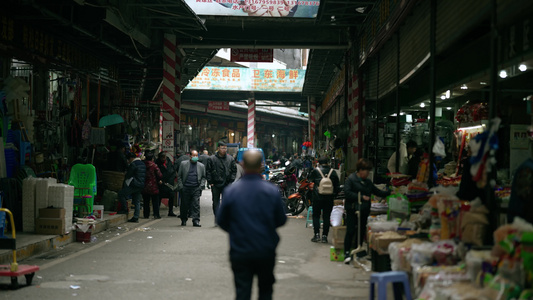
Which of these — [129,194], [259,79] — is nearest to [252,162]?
[129,194]

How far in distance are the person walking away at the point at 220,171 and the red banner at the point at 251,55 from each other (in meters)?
7.31

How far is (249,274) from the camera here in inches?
204

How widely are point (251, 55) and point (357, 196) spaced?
13223mm

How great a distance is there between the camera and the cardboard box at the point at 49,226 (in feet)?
38.8

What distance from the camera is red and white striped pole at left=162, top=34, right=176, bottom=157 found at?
782 inches

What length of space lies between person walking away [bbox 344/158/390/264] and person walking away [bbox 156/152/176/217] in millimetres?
8792

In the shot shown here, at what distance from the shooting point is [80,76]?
54.5 feet

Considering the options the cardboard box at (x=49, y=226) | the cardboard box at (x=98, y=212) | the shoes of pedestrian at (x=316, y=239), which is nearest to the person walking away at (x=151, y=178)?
the cardboard box at (x=98, y=212)

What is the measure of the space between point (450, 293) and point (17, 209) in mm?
9951

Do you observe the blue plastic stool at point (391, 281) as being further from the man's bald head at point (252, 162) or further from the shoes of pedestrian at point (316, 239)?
the shoes of pedestrian at point (316, 239)

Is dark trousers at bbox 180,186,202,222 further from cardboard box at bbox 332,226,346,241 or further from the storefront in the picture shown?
cardboard box at bbox 332,226,346,241

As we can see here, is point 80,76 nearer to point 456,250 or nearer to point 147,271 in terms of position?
point 147,271

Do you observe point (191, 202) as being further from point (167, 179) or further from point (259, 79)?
point (259, 79)

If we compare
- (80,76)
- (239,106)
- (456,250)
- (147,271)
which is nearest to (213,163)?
(80,76)
